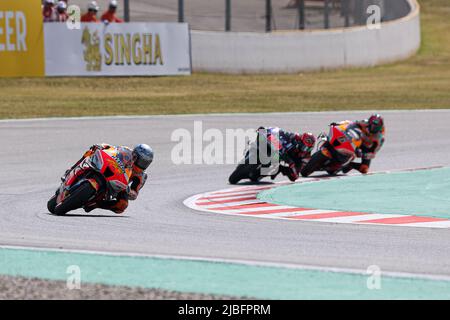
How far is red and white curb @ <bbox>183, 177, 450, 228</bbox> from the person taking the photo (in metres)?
10.4

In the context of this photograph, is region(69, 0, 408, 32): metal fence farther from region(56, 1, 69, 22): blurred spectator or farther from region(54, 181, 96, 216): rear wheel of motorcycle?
region(54, 181, 96, 216): rear wheel of motorcycle

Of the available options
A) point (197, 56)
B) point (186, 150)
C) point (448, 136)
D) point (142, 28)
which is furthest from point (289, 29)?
point (186, 150)

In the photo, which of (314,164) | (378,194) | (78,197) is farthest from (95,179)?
(314,164)

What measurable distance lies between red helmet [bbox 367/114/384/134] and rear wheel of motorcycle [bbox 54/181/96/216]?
5136 millimetres

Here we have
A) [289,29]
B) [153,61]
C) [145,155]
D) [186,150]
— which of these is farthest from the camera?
[289,29]

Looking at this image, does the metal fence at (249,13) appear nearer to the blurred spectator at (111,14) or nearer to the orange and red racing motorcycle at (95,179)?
the blurred spectator at (111,14)

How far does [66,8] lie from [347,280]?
20.0 m

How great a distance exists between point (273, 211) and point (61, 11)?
15737mm

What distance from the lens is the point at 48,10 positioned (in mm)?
25734

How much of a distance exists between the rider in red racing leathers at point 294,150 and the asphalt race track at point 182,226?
85 cm

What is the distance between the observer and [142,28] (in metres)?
27.0

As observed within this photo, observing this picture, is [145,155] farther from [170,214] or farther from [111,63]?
[111,63]

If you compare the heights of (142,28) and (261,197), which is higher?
(142,28)

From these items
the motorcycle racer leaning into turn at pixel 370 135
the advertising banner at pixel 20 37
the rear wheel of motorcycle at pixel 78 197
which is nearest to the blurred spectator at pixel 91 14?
the advertising banner at pixel 20 37
